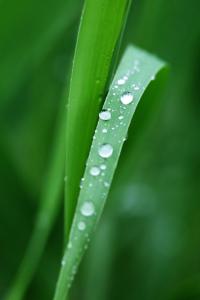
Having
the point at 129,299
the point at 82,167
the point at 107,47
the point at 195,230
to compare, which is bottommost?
the point at 129,299

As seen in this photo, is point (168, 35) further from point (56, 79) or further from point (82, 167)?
point (82, 167)

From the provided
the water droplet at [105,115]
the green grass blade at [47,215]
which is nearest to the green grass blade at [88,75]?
the water droplet at [105,115]

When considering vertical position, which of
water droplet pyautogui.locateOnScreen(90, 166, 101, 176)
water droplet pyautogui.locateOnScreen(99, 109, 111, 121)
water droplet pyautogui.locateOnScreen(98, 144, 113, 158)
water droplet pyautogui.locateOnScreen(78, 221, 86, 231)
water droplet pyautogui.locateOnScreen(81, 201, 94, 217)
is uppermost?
water droplet pyautogui.locateOnScreen(99, 109, 111, 121)

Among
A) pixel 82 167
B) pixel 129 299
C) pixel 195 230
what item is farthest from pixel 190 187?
pixel 82 167

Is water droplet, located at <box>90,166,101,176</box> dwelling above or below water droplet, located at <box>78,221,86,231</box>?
above

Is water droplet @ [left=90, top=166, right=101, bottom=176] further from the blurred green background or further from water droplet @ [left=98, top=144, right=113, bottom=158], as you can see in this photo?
the blurred green background

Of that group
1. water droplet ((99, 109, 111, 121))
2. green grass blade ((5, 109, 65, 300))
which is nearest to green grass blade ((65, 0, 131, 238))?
water droplet ((99, 109, 111, 121))
